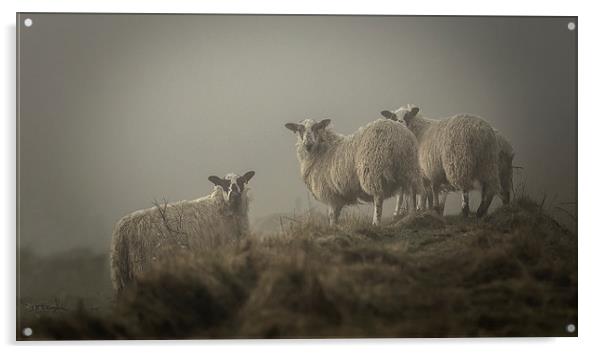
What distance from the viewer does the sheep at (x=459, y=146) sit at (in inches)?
164


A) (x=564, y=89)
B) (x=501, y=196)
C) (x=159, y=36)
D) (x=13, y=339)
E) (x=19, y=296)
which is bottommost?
(x=13, y=339)

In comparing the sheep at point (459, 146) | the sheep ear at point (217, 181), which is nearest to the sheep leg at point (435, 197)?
the sheep at point (459, 146)

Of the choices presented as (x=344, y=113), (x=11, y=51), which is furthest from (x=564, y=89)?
(x=11, y=51)

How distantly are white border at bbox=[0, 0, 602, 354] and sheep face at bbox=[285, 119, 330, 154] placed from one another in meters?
0.71

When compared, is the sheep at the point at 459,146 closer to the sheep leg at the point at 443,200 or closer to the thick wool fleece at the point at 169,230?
the sheep leg at the point at 443,200

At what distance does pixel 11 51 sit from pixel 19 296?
1523mm

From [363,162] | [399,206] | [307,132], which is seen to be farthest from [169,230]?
[399,206]

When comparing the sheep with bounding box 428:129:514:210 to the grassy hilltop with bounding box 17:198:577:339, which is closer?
the grassy hilltop with bounding box 17:198:577:339

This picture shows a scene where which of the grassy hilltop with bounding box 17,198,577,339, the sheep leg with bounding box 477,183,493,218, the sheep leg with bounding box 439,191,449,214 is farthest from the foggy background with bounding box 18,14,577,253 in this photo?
the grassy hilltop with bounding box 17,198,577,339

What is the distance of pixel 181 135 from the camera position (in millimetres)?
4156

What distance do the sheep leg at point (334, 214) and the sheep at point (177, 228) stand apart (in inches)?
20.5

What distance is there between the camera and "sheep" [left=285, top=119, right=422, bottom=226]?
4.18 m

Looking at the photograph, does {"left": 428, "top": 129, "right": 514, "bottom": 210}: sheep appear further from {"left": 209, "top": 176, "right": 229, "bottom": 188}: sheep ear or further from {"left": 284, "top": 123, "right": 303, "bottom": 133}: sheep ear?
{"left": 209, "top": 176, "right": 229, "bottom": 188}: sheep ear
